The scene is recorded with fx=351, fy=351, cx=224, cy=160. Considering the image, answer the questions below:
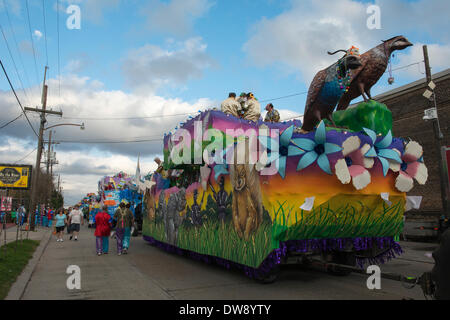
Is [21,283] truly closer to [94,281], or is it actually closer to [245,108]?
[94,281]

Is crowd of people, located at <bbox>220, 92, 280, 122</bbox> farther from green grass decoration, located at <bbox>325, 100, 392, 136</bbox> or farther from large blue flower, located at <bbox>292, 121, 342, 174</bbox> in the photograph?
large blue flower, located at <bbox>292, 121, 342, 174</bbox>

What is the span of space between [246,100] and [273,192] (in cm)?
369

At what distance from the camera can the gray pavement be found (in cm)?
596

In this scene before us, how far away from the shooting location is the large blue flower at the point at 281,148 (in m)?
5.84

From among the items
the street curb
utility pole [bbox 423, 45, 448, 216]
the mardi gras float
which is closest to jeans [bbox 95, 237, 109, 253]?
the street curb

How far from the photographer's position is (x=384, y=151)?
6.34 m

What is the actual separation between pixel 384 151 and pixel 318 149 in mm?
1360

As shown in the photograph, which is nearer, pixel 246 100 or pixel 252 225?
pixel 252 225

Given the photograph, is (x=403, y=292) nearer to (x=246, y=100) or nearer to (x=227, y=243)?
(x=227, y=243)

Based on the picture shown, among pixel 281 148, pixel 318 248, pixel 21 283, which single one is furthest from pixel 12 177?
pixel 318 248

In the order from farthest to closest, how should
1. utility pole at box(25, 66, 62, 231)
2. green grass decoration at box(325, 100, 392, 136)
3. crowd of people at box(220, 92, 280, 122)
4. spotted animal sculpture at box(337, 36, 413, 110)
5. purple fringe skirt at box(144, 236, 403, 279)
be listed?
utility pole at box(25, 66, 62, 231) → crowd of people at box(220, 92, 280, 122) → spotted animal sculpture at box(337, 36, 413, 110) → green grass decoration at box(325, 100, 392, 136) → purple fringe skirt at box(144, 236, 403, 279)

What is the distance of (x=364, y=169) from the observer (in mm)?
6082
